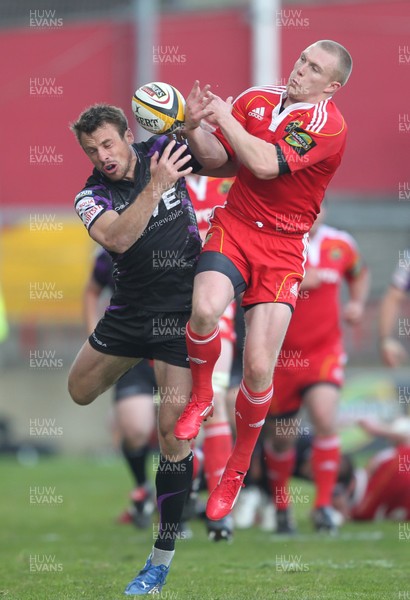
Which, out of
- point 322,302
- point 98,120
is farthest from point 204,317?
point 322,302

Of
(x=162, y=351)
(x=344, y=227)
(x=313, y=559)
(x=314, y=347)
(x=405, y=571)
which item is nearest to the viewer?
(x=162, y=351)

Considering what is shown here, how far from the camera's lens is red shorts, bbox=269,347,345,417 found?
10.5 metres

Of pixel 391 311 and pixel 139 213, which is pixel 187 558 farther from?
pixel 391 311

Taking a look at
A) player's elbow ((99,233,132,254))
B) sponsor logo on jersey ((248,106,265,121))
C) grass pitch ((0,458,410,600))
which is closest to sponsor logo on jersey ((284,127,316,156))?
sponsor logo on jersey ((248,106,265,121))

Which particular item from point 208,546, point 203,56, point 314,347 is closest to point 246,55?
point 203,56

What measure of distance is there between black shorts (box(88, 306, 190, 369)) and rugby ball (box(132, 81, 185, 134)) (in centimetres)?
111

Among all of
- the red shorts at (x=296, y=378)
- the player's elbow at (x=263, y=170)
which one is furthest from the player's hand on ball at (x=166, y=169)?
the red shorts at (x=296, y=378)

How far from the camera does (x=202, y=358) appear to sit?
22.1ft

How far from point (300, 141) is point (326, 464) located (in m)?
4.47

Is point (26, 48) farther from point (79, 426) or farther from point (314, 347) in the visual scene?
point (314, 347)

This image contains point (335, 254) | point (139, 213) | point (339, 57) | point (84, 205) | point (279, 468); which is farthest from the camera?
point (335, 254)

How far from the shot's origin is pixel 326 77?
22.7 feet

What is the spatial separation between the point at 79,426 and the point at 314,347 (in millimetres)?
9002

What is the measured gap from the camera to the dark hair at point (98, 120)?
6.64m
